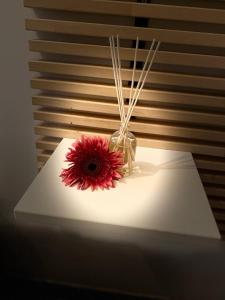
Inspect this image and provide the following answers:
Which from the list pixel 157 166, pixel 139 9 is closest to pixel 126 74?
pixel 139 9

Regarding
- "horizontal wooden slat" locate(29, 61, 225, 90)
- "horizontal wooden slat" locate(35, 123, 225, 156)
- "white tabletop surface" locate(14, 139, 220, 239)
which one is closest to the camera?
"white tabletop surface" locate(14, 139, 220, 239)

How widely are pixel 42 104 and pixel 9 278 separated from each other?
0.55 m

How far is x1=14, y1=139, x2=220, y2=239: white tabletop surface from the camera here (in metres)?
0.76

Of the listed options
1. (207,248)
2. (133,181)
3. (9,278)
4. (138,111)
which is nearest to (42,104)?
(138,111)

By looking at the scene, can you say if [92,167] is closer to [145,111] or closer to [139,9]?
[145,111]

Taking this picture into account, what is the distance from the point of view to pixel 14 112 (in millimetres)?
1212

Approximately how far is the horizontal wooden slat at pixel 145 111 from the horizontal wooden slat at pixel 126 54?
16cm

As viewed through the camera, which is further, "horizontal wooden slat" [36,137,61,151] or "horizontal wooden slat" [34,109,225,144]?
"horizontal wooden slat" [36,137,61,151]

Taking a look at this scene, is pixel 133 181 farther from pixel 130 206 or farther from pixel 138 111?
pixel 138 111

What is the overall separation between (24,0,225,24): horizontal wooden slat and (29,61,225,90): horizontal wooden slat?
0.16 m

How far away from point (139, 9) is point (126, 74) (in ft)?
0.62

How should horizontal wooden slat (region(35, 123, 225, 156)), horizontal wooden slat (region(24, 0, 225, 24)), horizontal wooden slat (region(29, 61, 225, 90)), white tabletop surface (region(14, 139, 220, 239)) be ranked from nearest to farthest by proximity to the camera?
white tabletop surface (region(14, 139, 220, 239)), horizontal wooden slat (region(24, 0, 225, 24)), horizontal wooden slat (region(29, 61, 225, 90)), horizontal wooden slat (region(35, 123, 225, 156))

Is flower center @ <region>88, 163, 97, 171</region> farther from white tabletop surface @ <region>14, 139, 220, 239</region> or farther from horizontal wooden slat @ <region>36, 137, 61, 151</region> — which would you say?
horizontal wooden slat @ <region>36, 137, 61, 151</region>

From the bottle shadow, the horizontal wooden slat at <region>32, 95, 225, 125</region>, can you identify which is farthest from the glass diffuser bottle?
the horizontal wooden slat at <region>32, 95, 225, 125</region>
